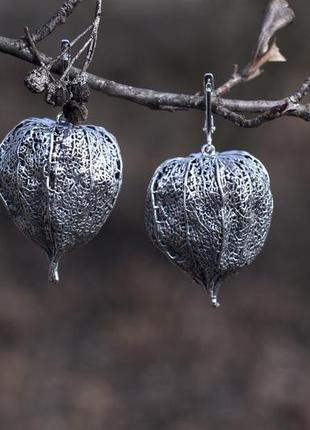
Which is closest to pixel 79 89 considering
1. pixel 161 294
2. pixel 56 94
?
pixel 56 94

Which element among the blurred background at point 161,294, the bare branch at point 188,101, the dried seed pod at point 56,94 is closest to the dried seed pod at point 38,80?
the dried seed pod at point 56,94

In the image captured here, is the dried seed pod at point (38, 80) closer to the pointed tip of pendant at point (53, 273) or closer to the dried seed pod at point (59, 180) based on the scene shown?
the dried seed pod at point (59, 180)

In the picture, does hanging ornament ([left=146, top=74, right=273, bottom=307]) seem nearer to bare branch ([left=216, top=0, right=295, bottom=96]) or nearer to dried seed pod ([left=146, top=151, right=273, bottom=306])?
dried seed pod ([left=146, top=151, right=273, bottom=306])

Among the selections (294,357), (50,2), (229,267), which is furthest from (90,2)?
(229,267)

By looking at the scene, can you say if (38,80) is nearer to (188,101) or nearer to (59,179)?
(59,179)

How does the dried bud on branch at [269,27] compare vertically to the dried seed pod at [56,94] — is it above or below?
above

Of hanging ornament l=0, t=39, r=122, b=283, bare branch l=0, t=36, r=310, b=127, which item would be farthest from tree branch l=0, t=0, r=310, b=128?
hanging ornament l=0, t=39, r=122, b=283

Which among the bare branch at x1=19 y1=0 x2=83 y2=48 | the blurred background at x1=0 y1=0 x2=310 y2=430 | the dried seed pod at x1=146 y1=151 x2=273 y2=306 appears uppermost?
the bare branch at x1=19 y1=0 x2=83 y2=48
